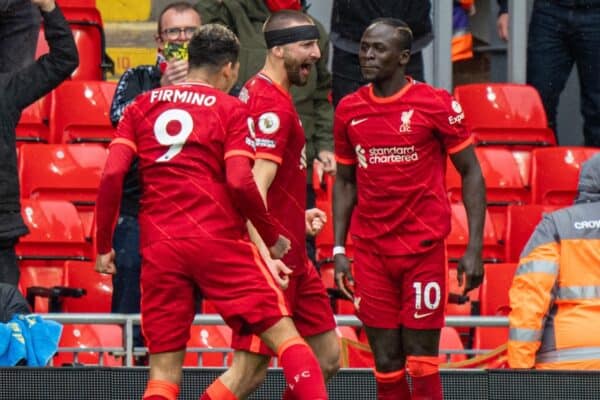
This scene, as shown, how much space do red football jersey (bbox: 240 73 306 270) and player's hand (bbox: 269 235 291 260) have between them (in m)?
0.57

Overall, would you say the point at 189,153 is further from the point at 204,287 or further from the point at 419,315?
the point at 419,315

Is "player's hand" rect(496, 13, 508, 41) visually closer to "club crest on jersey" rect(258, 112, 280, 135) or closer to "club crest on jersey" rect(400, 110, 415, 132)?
"club crest on jersey" rect(400, 110, 415, 132)

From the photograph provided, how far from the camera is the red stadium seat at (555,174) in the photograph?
1157 cm

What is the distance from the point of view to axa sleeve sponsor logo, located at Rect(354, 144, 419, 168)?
804 centimetres

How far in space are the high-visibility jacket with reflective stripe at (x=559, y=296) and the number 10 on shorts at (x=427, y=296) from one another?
0.55 meters

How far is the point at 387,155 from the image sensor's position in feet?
26.5

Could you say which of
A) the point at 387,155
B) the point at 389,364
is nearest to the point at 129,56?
the point at 387,155

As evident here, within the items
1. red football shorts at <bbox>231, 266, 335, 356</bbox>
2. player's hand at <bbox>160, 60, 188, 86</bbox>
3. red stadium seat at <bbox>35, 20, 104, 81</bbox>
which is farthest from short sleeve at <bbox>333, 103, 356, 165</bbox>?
red stadium seat at <bbox>35, 20, 104, 81</bbox>

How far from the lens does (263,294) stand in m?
7.09

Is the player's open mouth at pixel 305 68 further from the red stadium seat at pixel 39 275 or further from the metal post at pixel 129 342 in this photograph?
the red stadium seat at pixel 39 275

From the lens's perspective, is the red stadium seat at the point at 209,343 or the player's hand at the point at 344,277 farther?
the red stadium seat at the point at 209,343

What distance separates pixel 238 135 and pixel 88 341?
9.06ft

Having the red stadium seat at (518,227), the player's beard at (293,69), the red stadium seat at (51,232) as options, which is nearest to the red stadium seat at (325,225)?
the red stadium seat at (518,227)

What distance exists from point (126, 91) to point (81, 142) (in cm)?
210
